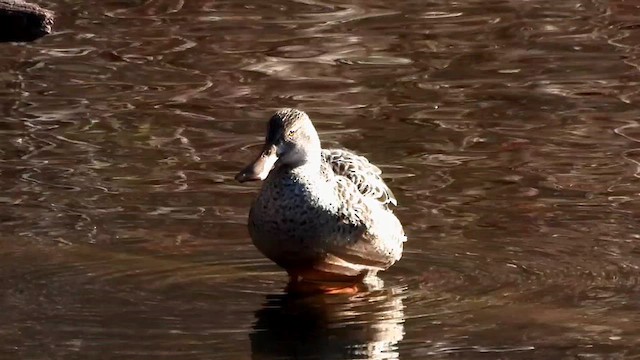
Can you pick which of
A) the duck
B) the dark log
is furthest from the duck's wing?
the dark log

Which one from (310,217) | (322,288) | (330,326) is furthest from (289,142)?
(330,326)

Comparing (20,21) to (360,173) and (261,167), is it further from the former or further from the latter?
(360,173)

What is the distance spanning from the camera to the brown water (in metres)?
6.92

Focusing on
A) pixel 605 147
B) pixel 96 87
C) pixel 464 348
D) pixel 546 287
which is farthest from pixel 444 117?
pixel 464 348

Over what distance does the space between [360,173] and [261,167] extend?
0.74m

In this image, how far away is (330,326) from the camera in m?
7.09

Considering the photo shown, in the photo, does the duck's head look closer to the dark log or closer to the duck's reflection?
the duck's reflection

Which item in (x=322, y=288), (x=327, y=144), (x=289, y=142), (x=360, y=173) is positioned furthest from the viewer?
(x=327, y=144)

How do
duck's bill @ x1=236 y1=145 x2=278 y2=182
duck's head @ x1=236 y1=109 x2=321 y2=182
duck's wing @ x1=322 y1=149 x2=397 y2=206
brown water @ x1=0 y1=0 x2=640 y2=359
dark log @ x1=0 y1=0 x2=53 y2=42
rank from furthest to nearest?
duck's wing @ x1=322 y1=149 x2=397 y2=206 < duck's head @ x1=236 y1=109 x2=321 y2=182 < duck's bill @ x1=236 y1=145 x2=278 y2=182 < brown water @ x1=0 y1=0 x2=640 y2=359 < dark log @ x1=0 y1=0 x2=53 y2=42

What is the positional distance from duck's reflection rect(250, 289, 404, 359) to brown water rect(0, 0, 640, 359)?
0.02 meters

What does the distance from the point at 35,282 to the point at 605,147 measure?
3888 mm

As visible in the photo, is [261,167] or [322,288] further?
[322,288]

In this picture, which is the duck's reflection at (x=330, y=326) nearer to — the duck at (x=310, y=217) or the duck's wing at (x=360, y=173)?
the duck at (x=310, y=217)

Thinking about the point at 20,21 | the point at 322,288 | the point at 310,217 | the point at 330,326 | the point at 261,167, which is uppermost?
the point at 20,21
